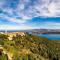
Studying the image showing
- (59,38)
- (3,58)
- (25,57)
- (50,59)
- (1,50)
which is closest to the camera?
(3,58)

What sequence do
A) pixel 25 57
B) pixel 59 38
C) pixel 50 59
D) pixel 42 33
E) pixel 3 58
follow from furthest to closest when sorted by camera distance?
1. pixel 59 38
2. pixel 42 33
3. pixel 50 59
4. pixel 25 57
5. pixel 3 58

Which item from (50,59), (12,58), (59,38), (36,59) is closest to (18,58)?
(12,58)

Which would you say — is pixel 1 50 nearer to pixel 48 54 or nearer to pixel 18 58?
pixel 18 58

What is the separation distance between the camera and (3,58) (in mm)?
20031

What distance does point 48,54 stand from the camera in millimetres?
36312

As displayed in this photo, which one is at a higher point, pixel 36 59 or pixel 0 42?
pixel 0 42

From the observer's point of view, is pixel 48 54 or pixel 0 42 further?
pixel 48 54

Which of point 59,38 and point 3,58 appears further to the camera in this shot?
point 59,38

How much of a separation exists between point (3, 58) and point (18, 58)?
11.3 feet

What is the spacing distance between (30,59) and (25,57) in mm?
712

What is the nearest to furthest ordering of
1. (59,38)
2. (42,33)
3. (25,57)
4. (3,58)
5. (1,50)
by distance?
(3,58)
(1,50)
(25,57)
(42,33)
(59,38)

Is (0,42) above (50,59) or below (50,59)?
above

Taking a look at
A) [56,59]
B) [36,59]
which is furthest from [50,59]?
[36,59]

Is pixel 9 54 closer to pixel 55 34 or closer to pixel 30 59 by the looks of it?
pixel 30 59
